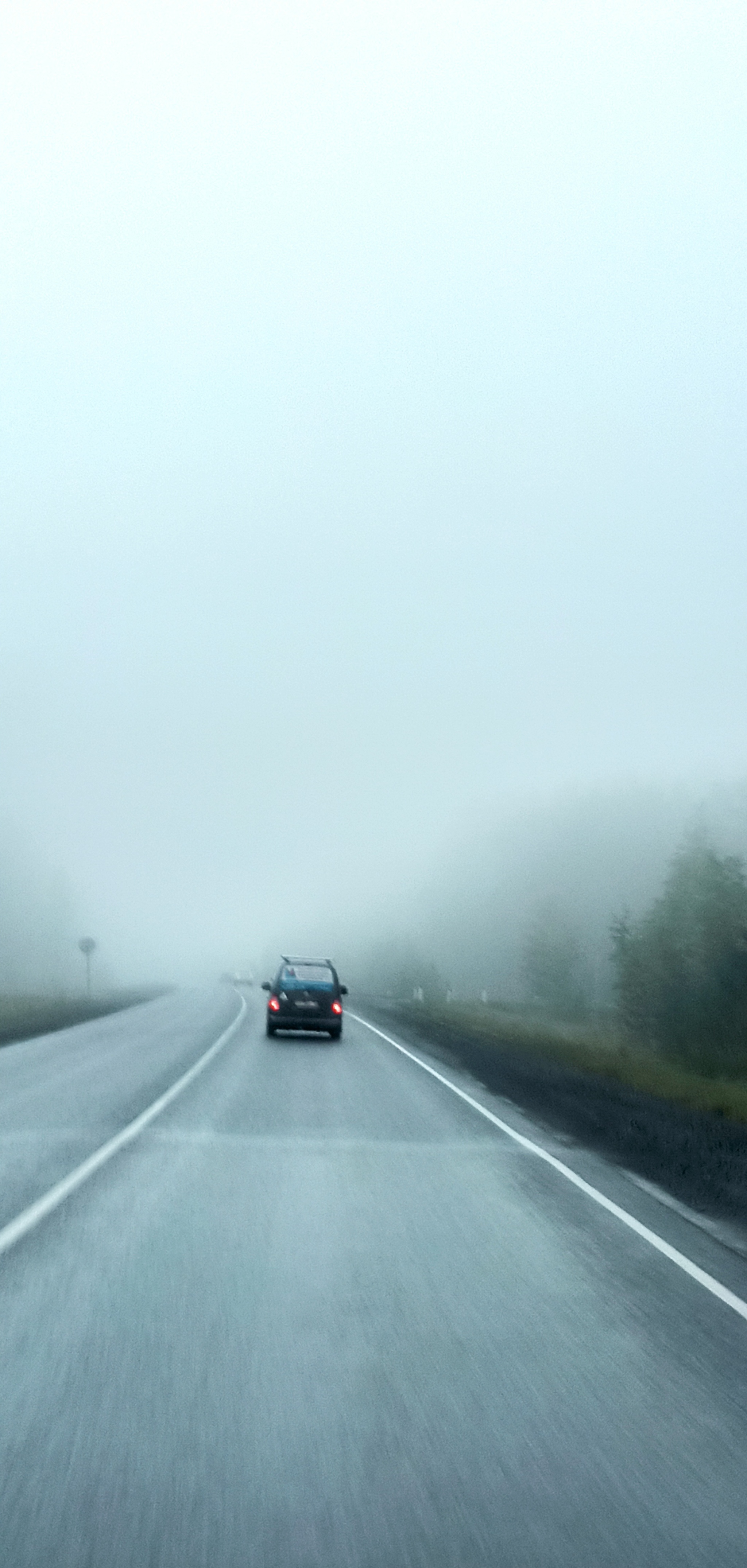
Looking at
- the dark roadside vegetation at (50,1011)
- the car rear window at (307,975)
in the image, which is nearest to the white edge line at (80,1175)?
the car rear window at (307,975)

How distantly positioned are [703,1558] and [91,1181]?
26.4ft

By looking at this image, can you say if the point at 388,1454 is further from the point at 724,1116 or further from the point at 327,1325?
the point at 724,1116

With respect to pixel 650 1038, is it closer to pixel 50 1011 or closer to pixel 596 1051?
pixel 50 1011

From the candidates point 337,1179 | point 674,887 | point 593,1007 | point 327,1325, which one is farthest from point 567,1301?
point 593,1007

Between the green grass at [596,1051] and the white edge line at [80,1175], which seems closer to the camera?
the white edge line at [80,1175]

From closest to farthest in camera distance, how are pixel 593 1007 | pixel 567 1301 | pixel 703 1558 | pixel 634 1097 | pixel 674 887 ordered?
pixel 703 1558 → pixel 567 1301 → pixel 634 1097 → pixel 674 887 → pixel 593 1007

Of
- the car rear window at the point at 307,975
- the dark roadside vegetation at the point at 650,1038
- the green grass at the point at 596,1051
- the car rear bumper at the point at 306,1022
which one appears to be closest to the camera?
the dark roadside vegetation at the point at 650,1038

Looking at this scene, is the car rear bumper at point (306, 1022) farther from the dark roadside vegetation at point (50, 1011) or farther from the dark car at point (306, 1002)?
the dark roadside vegetation at point (50, 1011)

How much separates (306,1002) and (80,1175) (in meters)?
21.9

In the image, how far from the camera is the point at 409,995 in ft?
235

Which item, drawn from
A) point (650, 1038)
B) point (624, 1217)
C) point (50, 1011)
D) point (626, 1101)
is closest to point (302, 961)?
point (50, 1011)

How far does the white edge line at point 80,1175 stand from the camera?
32.8 ft

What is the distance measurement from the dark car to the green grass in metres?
3.09

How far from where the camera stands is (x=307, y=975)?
35.0 m
